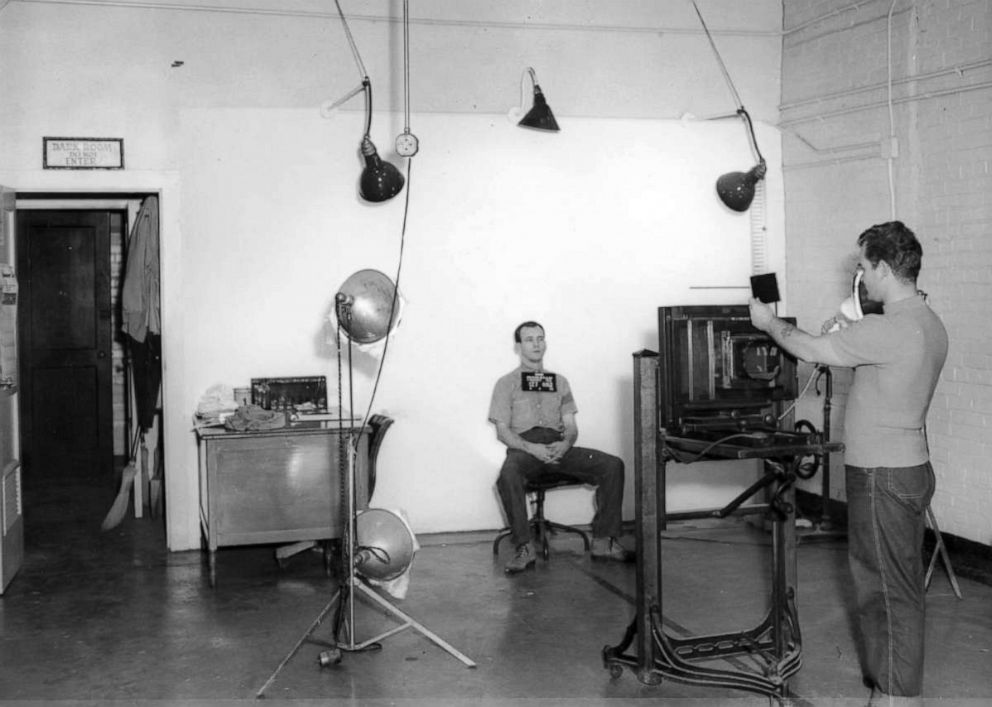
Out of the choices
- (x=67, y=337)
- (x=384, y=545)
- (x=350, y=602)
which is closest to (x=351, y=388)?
(x=384, y=545)

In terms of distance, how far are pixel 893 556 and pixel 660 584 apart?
32.1 inches

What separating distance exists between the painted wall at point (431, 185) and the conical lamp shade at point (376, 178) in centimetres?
17

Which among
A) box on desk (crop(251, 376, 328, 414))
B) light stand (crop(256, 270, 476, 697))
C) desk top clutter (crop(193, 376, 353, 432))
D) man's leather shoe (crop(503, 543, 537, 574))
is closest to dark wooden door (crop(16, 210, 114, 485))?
desk top clutter (crop(193, 376, 353, 432))

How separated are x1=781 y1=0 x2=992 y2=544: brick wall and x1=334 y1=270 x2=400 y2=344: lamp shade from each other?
312cm

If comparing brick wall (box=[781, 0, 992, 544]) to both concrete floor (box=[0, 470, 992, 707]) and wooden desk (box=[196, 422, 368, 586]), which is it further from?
wooden desk (box=[196, 422, 368, 586])

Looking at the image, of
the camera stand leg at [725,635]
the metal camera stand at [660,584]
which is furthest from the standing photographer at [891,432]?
the camera stand leg at [725,635]

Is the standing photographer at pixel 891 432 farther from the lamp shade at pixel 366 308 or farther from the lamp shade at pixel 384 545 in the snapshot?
the lamp shade at pixel 384 545

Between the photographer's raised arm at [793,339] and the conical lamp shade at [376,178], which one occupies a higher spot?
the conical lamp shade at [376,178]

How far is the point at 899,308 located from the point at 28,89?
493cm

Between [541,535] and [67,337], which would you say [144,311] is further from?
[541,535]

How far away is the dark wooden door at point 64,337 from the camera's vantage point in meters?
9.78

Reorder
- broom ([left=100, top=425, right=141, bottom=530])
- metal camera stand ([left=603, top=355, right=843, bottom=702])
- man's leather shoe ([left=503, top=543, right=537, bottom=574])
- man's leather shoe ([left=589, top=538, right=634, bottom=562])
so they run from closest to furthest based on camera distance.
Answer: metal camera stand ([left=603, top=355, right=843, bottom=702]) → man's leather shoe ([left=503, top=543, right=537, bottom=574]) → man's leather shoe ([left=589, top=538, right=634, bottom=562]) → broom ([left=100, top=425, right=141, bottom=530])

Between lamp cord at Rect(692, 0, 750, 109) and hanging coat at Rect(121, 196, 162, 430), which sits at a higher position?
lamp cord at Rect(692, 0, 750, 109)

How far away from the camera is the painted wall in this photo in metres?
6.29
